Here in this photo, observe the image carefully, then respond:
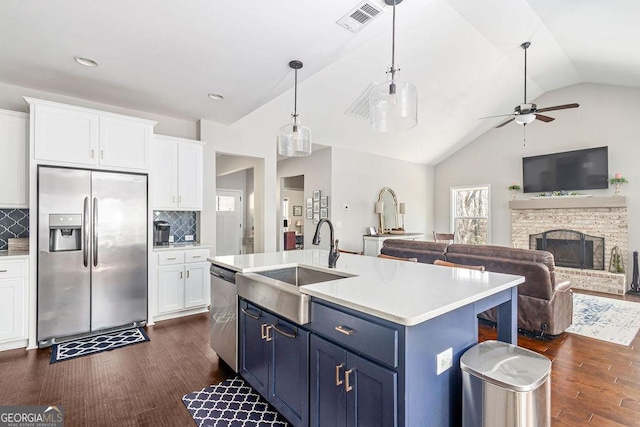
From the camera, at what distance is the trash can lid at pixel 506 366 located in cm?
136

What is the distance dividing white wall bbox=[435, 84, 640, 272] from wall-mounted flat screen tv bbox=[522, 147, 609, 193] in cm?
15

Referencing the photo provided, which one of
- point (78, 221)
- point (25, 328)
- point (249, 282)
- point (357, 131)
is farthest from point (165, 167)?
point (357, 131)

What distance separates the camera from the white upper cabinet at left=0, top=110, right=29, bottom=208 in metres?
3.18

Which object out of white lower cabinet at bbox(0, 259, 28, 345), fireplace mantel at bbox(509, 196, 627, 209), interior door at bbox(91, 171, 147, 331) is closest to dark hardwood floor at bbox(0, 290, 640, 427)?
white lower cabinet at bbox(0, 259, 28, 345)

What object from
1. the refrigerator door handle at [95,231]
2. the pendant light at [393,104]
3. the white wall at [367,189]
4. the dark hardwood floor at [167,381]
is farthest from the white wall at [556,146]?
the refrigerator door handle at [95,231]

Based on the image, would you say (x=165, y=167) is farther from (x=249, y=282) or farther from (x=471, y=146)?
(x=471, y=146)

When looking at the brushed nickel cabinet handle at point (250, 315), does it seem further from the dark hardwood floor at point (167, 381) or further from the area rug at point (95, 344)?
the area rug at point (95, 344)

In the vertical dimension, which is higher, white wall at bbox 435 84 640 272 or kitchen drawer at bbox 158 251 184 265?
white wall at bbox 435 84 640 272

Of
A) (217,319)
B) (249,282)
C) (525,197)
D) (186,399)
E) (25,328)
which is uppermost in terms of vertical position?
(525,197)

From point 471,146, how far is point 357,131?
12.5 ft

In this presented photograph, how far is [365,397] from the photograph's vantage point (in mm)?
1415

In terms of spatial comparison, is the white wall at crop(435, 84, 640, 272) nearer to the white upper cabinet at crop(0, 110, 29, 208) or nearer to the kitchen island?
the kitchen island

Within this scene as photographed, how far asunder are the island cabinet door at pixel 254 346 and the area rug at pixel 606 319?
3.61 metres

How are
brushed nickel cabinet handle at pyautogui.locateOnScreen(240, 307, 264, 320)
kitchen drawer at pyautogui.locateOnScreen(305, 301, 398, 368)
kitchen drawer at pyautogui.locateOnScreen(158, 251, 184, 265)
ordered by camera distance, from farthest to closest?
kitchen drawer at pyautogui.locateOnScreen(158, 251, 184, 265)
brushed nickel cabinet handle at pyautogui.locateOnScreen(240, 307, 264, 320)
kitchen drawer at pyautogui.locateOnScreen(305, 301, 398, 368)
